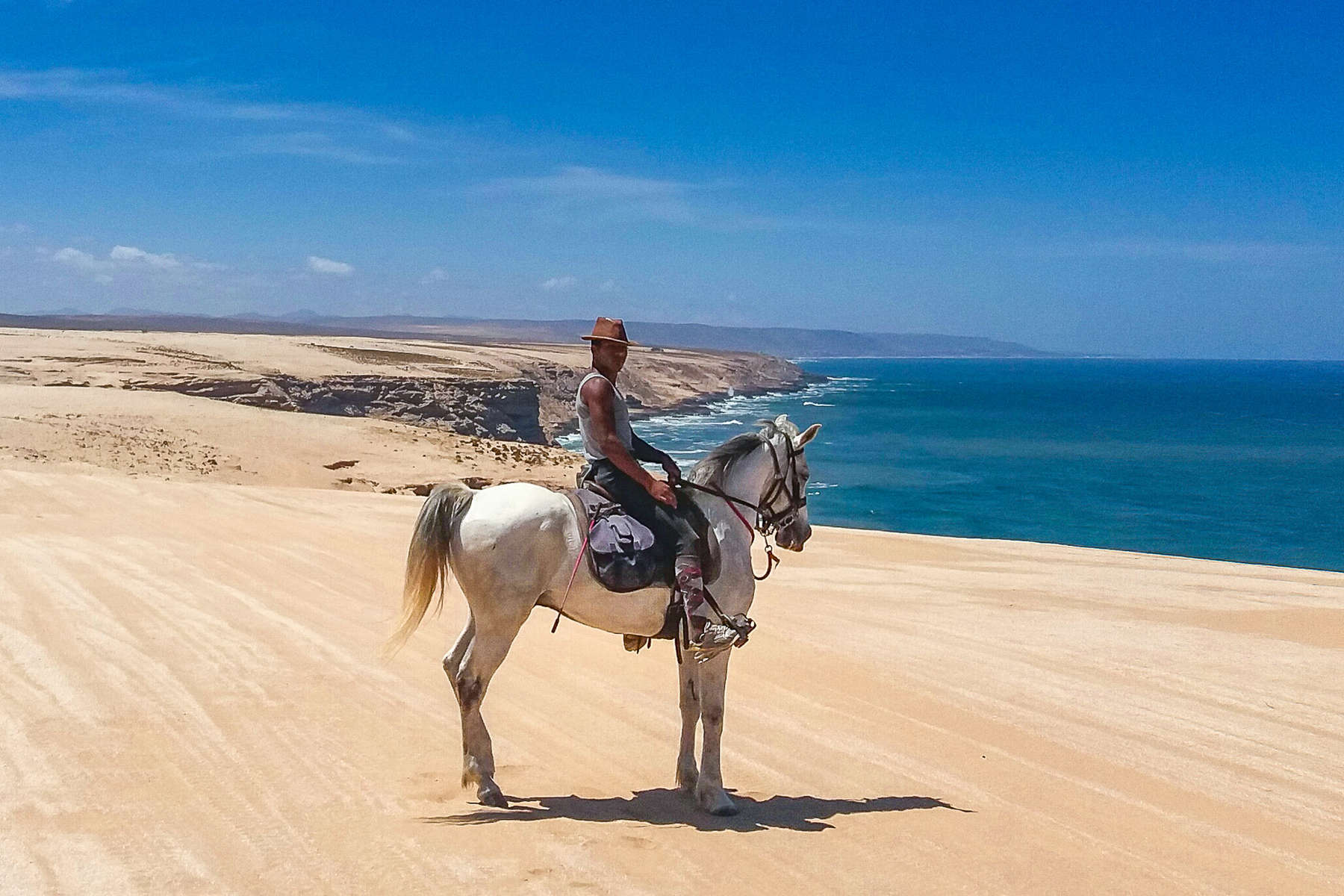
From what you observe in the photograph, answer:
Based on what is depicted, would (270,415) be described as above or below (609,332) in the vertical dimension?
below

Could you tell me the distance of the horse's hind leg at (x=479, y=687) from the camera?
22.1 feet

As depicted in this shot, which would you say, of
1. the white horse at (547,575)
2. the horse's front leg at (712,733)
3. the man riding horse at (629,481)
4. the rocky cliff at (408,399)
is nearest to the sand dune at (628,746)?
the horse's front leg at (712,733)

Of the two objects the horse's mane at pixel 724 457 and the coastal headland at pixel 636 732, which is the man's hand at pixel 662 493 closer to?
the horse's mane at pixel 724 457

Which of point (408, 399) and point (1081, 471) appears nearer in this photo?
point (408, 399)

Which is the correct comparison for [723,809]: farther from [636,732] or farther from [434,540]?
[434,540]

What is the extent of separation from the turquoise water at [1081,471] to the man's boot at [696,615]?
120ft

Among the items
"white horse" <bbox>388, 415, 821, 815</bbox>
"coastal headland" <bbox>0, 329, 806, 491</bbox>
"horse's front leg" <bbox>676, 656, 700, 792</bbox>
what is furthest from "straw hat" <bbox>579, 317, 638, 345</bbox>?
"coastal headland" <bbox>0, 329, 806, 491</bbox>

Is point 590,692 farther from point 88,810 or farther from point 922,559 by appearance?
point 922,559

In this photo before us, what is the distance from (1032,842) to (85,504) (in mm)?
17262

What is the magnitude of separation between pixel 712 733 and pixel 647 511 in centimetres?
166

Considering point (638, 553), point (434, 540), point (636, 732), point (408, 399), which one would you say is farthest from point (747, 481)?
point (408, 399)

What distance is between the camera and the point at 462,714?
6.73 meters

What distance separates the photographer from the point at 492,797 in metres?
6.68

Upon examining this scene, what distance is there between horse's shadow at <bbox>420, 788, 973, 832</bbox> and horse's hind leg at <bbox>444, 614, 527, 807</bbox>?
0.27 meters
